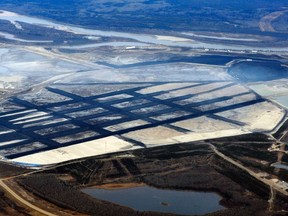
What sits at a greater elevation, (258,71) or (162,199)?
(258,71)

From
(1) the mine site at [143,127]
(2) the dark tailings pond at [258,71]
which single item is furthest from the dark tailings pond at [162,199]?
(2) the dark tailings pond at [258,71]

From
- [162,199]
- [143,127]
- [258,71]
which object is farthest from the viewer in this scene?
[258,71]

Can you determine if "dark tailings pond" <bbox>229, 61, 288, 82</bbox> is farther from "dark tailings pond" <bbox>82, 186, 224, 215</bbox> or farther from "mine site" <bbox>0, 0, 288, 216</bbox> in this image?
"dark tailings pond" <bbox>82, 186, 224, 215</bbox>

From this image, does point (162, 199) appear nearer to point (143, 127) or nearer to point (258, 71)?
point (143, 127)

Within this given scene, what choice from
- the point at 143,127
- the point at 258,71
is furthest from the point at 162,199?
the point at 258,71

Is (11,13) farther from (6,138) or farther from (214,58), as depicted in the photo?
(6,138)

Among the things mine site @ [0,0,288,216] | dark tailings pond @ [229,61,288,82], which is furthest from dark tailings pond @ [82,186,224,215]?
dark tailings pond @ [229,61,288,82]
